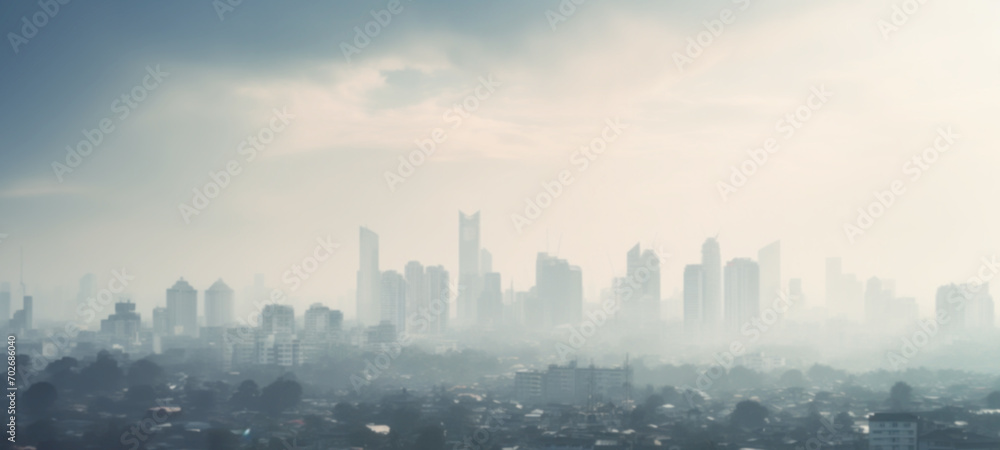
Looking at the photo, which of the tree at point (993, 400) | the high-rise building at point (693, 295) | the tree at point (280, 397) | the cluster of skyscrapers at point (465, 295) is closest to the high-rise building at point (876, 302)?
the high-rise building at point (693, 295)

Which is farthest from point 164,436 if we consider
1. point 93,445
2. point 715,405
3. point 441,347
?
point 441,347

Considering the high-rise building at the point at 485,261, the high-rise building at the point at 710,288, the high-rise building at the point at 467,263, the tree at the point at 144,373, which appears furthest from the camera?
A: the high-rise building at the point at 485,261

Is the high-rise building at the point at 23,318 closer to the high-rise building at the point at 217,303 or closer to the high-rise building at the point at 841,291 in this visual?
the high-rise building at the point at 217,303

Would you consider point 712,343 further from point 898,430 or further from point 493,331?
point 898,430

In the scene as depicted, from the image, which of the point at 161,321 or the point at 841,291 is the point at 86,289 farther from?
the point at 841,291

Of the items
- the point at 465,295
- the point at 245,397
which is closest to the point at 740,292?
the point at 465,295

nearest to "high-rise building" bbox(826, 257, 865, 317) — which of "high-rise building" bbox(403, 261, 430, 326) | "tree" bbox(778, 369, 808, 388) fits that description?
"high-rise building" bbox(403, 261, 430, 326)

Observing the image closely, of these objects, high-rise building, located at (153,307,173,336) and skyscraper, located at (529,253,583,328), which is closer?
high-rise building, located at (153,307,173,336)

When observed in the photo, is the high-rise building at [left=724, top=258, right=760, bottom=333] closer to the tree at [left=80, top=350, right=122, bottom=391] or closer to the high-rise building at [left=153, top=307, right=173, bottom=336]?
the high-rise building at [left=153, top=307, right=173, bottom=336]
